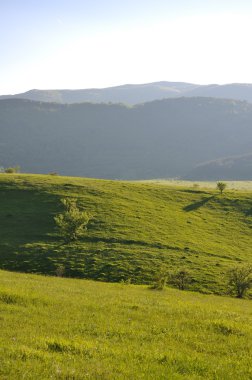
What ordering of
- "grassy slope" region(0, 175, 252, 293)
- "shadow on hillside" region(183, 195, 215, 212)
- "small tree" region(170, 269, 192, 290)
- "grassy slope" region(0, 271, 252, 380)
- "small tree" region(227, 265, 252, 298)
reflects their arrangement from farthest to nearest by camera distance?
"shadow on hillside" region(183, 195, 215, 212) → "grassy slope" region(0, 175, 252, 293) → "small tree" region(170, 269, 192, 290) → "small tree" region(227, 265, 252, 298) → "grassy slope" region(0, 271, 252, 380)

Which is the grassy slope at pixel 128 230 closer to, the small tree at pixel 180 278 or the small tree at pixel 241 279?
the small tree at pixel 180 278

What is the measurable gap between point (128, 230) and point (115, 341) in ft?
185

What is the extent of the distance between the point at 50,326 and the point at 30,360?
4.31 metres

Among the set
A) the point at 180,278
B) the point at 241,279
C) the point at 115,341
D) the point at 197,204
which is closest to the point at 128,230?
the point at 180,278

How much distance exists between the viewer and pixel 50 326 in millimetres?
17516

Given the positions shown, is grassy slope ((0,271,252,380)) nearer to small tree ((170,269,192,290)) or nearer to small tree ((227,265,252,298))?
small tree ((227,265,252,298))

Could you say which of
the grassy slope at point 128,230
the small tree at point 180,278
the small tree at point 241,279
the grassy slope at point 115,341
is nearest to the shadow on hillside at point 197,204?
the grassy slope at point 128,230

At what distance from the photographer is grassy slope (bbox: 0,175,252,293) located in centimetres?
5744

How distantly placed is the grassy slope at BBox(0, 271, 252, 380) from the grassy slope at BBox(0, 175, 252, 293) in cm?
3279

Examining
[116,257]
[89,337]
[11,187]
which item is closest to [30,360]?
[89,337]

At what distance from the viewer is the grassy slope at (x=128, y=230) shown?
5744 centimetres

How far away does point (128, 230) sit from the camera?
72625 millimetres

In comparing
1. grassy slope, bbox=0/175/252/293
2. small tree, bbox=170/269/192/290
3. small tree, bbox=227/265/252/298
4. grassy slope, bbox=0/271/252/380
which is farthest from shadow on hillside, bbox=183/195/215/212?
grassy slope, bbox=0/271/252/380

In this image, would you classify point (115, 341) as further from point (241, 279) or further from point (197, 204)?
point (197, 204)
